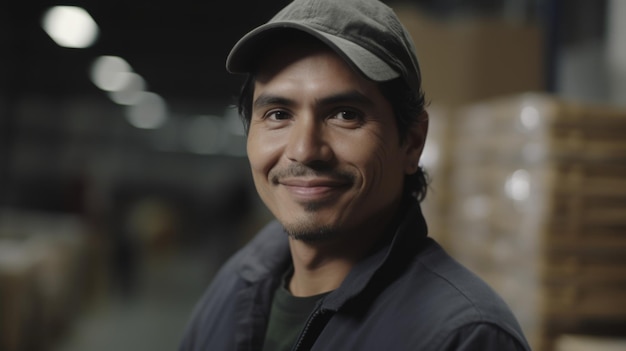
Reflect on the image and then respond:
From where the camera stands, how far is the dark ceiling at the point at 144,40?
32.7 feet

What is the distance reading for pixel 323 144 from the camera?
4.63 feet

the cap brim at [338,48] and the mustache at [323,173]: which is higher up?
the cap brim at [338,48]

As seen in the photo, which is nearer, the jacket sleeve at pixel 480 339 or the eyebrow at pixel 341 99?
the jacket sleeve at pixel 480 339

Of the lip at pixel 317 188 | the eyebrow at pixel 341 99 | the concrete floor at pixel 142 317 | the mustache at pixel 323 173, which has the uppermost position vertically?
the eyebrow at pixel 341 99

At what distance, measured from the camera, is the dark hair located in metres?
1.49

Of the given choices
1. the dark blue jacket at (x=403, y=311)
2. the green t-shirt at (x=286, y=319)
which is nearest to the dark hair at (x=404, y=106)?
the dark blue jacket at (x=403, y=311)

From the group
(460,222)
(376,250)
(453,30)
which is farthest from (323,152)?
(453,30)

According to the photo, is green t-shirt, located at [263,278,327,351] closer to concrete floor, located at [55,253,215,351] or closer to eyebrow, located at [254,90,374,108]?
eyebrow, located at [254,90,374,108]

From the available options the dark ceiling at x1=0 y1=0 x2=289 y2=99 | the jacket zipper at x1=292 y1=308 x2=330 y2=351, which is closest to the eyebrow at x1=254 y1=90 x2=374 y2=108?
the jacket zipper at x1=292 y1=308 x2=330 y2=351

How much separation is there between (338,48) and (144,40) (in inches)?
453

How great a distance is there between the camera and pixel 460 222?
4.07 metres

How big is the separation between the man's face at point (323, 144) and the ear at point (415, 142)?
86 mm

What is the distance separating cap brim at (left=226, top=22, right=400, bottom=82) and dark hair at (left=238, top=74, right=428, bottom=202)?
0.08 metres

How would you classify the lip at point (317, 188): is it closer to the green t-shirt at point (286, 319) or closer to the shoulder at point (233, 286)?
the green t-shirt at point (286, 319)
